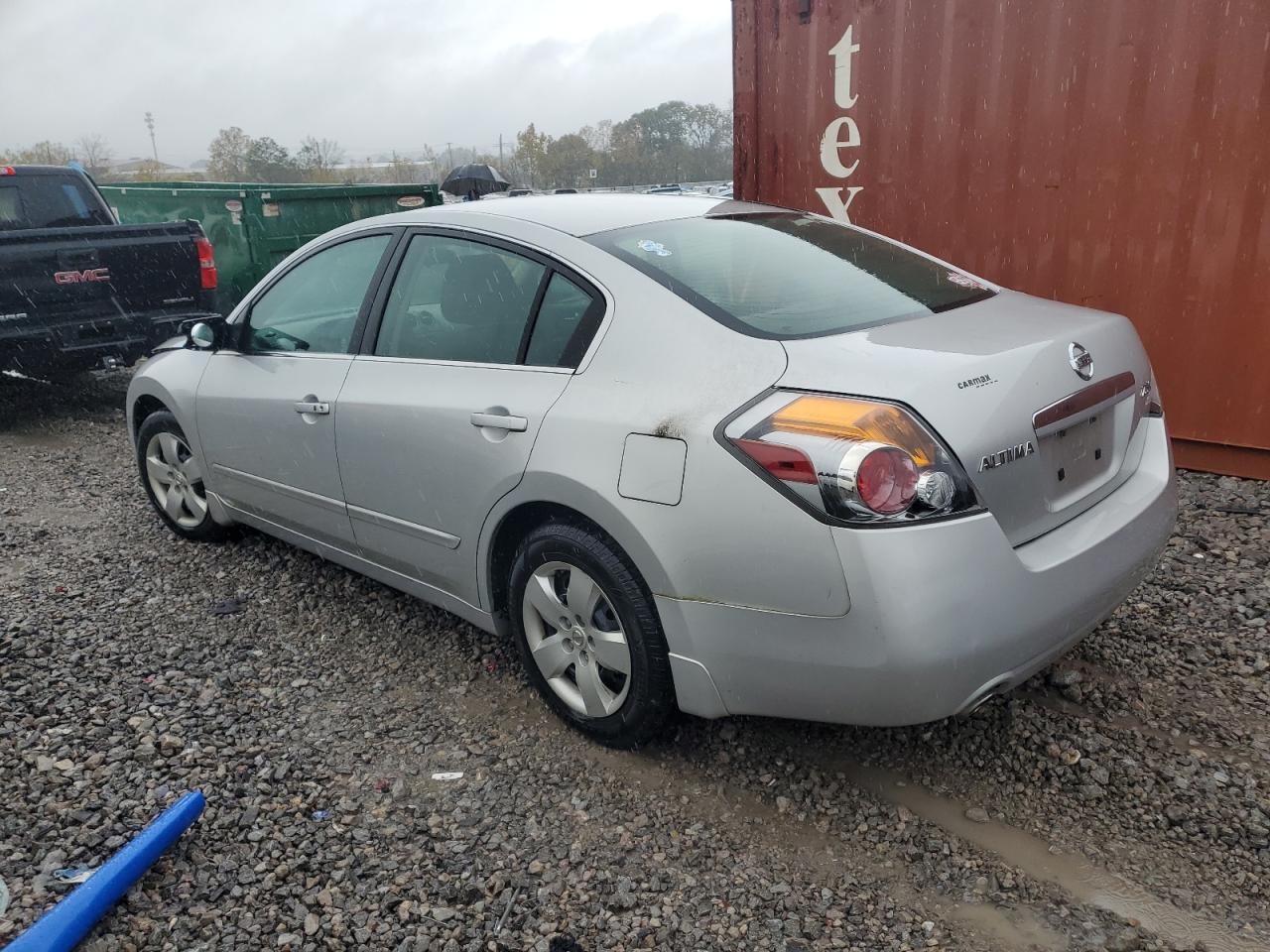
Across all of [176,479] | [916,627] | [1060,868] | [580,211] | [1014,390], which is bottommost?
[1060,868]

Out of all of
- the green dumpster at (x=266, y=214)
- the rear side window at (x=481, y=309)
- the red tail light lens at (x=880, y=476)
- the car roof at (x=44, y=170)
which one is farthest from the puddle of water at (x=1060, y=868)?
the green dumpster at (x=266, y=214)

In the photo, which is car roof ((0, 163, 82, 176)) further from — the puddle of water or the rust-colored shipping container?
the puddle of water

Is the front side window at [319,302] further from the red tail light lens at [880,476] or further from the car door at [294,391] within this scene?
the red tail light lens at [880,476]

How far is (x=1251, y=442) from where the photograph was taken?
489 cm

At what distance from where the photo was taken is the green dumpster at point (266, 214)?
9836 mm

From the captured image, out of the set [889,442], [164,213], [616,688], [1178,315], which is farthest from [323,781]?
[164,213]

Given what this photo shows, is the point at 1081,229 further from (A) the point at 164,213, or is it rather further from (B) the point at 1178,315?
(A) the point at 164,213

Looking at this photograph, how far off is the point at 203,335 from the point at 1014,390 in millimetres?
3195

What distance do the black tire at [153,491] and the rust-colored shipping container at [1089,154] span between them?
4.15 metres

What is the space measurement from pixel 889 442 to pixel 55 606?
3.48 m

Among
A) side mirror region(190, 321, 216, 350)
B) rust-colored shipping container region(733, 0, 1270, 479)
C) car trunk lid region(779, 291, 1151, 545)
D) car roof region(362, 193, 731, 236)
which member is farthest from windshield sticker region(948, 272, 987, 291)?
side mirror region(190, 321, 216, 350)

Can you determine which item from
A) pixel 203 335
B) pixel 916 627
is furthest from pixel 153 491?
pixel 916 627

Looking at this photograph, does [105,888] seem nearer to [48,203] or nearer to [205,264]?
[205,264]

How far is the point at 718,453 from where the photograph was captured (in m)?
2.27
